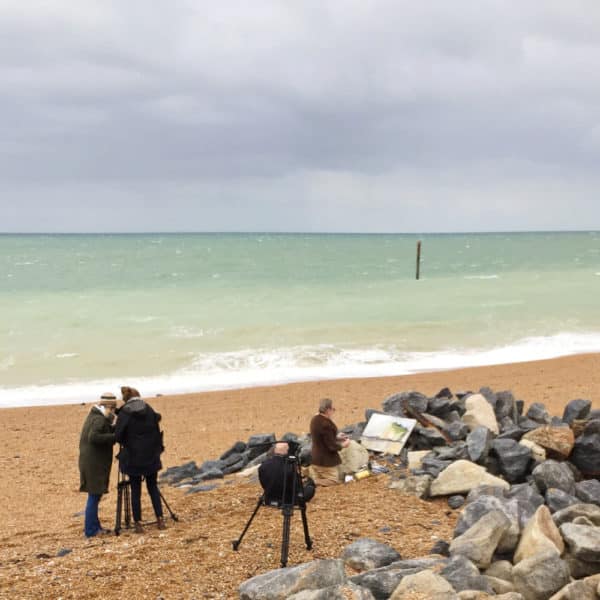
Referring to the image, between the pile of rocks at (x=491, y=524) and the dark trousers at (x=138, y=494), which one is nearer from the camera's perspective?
the pile of rocks at (x=491, y=524)

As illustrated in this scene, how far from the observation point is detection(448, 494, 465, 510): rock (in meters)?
8.98

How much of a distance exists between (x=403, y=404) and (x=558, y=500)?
3985 millimetres

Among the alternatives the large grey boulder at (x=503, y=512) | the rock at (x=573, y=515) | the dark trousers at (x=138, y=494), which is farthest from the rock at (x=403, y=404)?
the dark trousers at (x=138, y=494)

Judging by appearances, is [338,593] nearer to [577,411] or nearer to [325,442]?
[325,442]

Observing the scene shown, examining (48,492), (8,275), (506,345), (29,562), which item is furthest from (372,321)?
(8,275)

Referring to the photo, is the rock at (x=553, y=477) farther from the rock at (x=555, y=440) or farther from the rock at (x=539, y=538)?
the rock at (x=539, y=538)

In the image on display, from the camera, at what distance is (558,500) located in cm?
841

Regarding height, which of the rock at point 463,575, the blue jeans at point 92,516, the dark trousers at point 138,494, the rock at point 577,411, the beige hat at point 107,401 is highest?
the beige hat at point 107,401

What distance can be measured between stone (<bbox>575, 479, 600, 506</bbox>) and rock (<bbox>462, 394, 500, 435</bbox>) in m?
2.26

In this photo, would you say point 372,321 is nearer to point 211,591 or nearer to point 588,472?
point 588,472

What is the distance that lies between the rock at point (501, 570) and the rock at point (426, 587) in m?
1.04

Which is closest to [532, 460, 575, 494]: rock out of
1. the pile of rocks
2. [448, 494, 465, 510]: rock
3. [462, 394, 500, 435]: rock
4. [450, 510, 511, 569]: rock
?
the pile of rocks

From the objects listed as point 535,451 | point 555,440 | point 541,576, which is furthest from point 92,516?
point 555,440

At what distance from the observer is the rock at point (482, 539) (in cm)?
681
